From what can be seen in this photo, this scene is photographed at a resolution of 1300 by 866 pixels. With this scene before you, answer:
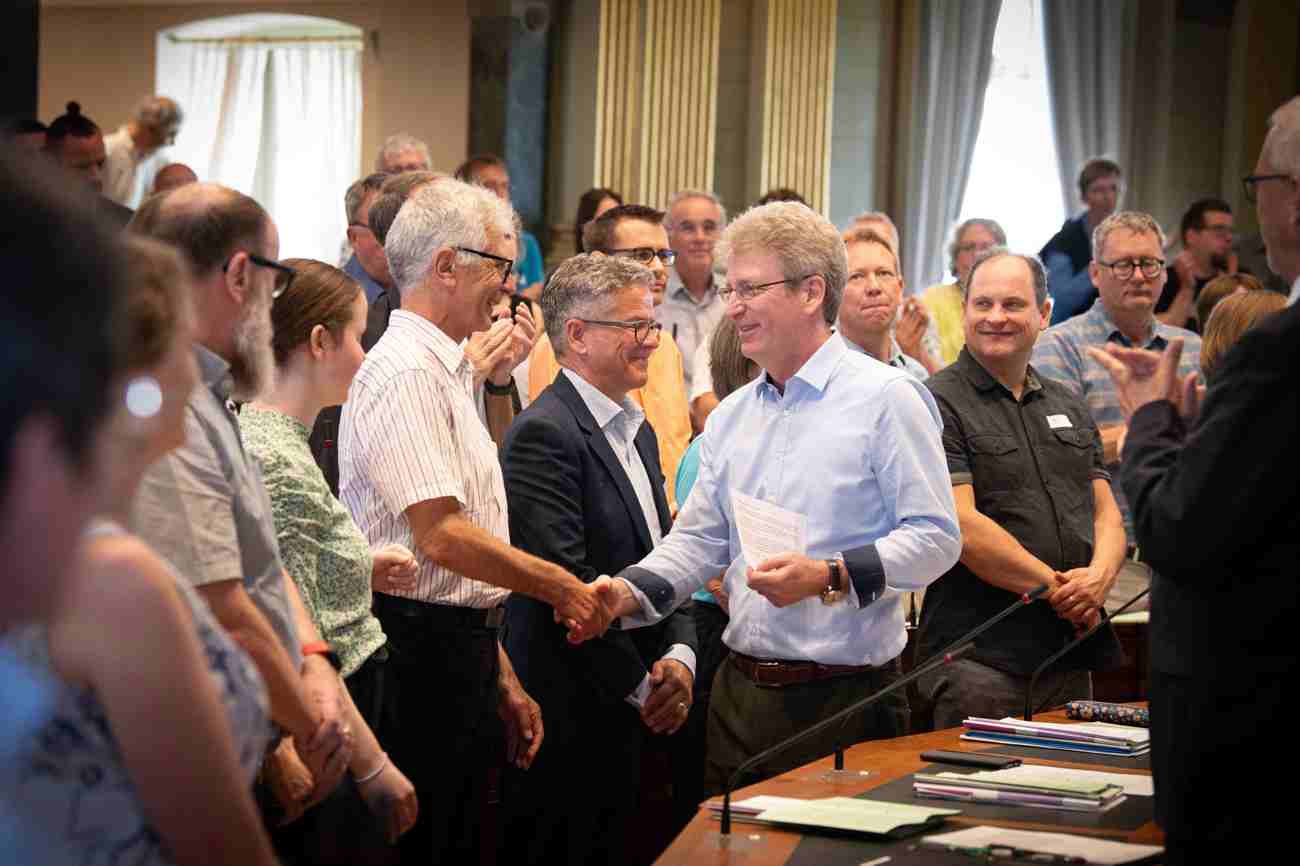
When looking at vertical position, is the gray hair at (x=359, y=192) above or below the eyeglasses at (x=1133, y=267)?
above

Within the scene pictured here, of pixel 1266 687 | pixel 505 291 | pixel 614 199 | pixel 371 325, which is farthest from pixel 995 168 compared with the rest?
pixel 1266 687

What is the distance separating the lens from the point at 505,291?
10.8ft

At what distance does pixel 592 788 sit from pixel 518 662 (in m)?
0.30

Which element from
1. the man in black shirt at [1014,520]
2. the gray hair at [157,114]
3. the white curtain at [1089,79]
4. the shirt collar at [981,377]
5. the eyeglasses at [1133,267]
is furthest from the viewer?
the white curtain at [1089,79]

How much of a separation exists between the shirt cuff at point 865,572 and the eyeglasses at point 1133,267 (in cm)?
244

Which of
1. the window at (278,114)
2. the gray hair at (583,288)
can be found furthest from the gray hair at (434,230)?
the window at (278,114)

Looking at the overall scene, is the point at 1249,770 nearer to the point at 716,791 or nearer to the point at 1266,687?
the point at 1266,687

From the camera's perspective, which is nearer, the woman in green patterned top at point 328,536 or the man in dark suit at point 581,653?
the woman in green patterned top at point 328,536

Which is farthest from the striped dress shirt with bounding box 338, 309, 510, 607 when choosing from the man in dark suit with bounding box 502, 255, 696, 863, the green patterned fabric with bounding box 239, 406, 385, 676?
the green patterned fabric with bounding box 239, 406, 385, 676

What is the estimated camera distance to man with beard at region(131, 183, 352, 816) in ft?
6.20

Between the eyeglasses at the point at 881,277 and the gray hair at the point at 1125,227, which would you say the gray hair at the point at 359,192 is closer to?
the eyeglasses at the point at 881,277

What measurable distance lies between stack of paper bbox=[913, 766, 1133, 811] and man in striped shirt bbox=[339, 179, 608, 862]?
793 mm

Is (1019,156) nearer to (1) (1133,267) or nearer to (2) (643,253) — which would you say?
(1) (1133,267)

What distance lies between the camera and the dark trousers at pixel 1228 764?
1.79m
